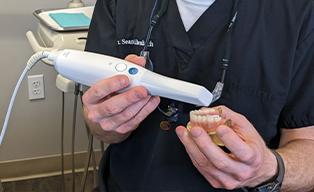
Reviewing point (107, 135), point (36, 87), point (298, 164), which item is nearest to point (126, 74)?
point (107, 135)

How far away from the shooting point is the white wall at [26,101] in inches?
63.2

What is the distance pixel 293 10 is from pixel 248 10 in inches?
3.8

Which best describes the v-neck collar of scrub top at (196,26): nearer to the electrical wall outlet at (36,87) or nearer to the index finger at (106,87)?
the index finger at (106,87)

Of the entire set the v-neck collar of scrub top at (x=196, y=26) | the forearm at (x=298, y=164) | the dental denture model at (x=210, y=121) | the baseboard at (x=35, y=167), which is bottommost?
the baseboard at (x=35, y=167)

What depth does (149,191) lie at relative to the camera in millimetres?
837

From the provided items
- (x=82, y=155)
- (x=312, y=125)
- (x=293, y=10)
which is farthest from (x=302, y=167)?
(x=82, y=155)

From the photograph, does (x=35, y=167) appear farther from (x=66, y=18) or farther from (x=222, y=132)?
(x=222, y=132)

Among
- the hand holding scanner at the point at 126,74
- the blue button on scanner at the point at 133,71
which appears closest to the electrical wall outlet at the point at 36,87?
the hand holding scanner at the point at 126,74

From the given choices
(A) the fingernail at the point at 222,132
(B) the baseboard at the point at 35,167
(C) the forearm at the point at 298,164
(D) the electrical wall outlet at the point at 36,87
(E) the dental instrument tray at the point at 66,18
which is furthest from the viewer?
(B) the baseboard at the point at 35,167

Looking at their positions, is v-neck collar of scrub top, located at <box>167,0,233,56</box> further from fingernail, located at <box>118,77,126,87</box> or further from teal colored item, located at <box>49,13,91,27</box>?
teal colored item, located at <box>49,13,91,27</box>

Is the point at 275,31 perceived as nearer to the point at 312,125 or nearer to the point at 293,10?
the point at 293,10

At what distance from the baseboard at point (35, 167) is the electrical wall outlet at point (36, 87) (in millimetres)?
377

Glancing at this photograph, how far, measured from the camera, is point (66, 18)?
1233 millimetres

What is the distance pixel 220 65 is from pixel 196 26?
0.11m
